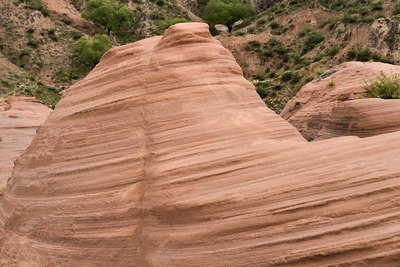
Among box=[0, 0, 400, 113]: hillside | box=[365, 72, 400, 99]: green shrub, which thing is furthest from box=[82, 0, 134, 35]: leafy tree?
box=[365, 72, 400, 99]: green shrub

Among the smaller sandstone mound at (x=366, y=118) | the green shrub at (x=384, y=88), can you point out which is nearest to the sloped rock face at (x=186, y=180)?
the smaller sandstone mound at (x=366, y=118)

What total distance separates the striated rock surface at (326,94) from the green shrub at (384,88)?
1.55ft

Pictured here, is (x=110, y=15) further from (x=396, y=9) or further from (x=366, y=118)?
(x=366, y=118)

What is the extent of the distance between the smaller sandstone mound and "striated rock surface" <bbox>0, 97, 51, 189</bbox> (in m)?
11.6

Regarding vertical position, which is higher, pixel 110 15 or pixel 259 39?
pixel 110 15

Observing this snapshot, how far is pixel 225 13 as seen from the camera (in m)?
75.8

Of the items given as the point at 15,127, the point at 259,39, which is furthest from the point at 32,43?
the point at 15,127

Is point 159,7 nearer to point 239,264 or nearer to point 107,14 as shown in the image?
point 107,14

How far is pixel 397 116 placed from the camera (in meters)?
10.4

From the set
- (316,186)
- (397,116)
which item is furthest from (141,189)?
(397,116)

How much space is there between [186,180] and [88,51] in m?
49.7

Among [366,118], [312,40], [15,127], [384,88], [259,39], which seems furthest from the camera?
[259,39]

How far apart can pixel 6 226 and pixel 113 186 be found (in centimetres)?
313

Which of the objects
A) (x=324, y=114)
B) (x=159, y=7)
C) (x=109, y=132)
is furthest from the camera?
(x=159, y=7)
